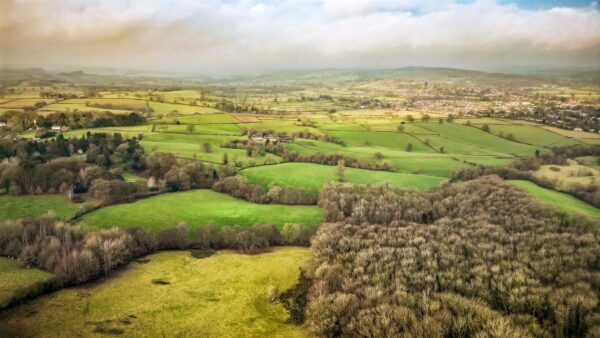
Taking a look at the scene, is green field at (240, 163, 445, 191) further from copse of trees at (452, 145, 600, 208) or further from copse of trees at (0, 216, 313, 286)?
copse of trees at (0, 216, 313, 286)

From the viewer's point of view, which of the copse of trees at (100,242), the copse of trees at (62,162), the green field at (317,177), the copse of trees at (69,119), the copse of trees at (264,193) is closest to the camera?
the copse of trees at (100,242)

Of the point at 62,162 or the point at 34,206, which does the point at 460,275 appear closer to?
the point at 34,206

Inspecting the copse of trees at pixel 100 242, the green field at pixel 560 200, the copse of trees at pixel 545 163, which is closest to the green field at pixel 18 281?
the copse of trees at pixel 100 242

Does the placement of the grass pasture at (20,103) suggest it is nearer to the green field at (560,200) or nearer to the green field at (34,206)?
the green field at (34,206)

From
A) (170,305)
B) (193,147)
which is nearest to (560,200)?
(170,305)

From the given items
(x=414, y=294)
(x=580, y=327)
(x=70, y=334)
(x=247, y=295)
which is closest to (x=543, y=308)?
(x=580, y=327)

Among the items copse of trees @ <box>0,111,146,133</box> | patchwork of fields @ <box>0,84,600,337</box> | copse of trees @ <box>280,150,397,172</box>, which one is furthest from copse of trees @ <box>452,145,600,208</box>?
copse of trees @ <box>0,111,146,133</box>
